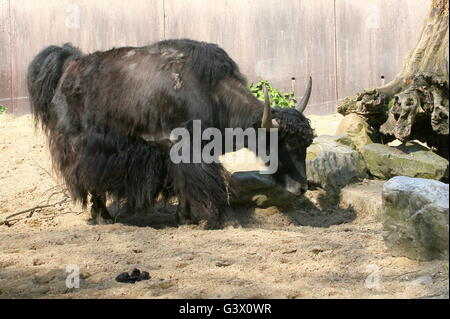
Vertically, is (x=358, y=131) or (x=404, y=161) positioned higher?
(x=358, y=131)

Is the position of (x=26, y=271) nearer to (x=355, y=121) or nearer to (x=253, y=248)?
(x=253, y=248)

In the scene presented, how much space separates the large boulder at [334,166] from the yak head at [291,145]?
0.78 meters

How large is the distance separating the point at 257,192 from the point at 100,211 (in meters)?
1.65

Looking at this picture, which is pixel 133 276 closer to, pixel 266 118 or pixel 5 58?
pixel 266 118

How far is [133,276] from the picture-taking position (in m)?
3.82

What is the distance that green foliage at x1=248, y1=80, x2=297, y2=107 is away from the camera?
9906 millimetres

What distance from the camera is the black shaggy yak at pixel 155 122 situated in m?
5.57

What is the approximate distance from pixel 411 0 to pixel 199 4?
11.9ft

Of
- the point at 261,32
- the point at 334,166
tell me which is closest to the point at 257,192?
the point at 334,166

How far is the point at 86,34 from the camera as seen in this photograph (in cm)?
1064

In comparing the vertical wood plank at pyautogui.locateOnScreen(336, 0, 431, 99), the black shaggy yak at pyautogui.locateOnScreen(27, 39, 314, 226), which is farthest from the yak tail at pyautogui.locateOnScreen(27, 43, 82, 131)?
the vertical wood plank at pyautogui.locateOnScreen(336, 0, 431, 99)

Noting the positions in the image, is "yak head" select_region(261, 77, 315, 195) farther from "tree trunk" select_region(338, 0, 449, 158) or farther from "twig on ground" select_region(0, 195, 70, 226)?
"twig on ground" select_region(0, 195, 70, 226)

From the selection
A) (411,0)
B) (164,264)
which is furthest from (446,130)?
(411,0)

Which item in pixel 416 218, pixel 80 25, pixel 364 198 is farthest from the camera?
pixel 80 25
